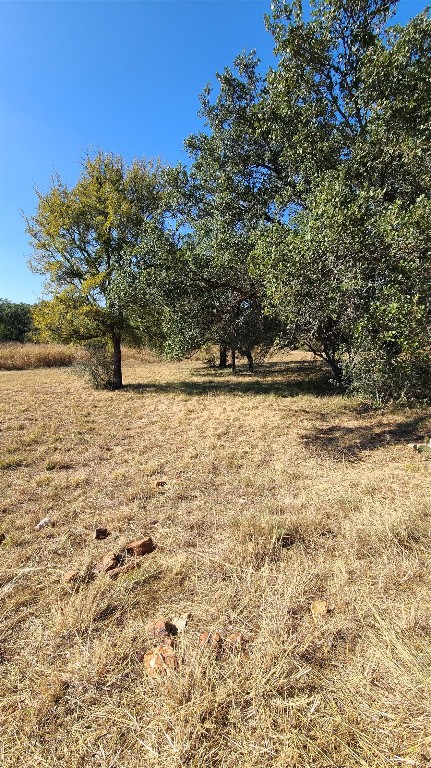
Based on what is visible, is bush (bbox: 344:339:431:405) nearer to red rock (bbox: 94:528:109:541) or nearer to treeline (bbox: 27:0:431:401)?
treeline (bbox: 27:0:431:401)

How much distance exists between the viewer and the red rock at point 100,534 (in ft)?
14.1

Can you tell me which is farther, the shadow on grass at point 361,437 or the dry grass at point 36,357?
the dry grass at point 36,357

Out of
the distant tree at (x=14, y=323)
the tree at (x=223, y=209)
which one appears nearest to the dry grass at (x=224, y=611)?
the tree at (x=223, y=209)

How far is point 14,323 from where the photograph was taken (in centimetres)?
4328

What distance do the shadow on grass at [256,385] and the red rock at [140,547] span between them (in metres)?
10.8

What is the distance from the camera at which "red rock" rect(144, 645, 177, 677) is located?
2.38 meters

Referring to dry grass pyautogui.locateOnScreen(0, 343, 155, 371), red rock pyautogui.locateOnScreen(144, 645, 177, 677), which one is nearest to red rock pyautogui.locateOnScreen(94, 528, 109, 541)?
red rock pyautogui.locateOnScreen(144, 645, 177, 677)

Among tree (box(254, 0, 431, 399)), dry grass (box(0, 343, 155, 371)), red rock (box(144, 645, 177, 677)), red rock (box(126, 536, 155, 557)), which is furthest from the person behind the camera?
dry grass (box(0, 343, 155, 371))

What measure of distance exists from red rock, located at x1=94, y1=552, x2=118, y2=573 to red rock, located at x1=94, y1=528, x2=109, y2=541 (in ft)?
1.76

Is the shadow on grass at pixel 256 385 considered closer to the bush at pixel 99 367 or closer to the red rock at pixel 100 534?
the bush at pixel 99 367

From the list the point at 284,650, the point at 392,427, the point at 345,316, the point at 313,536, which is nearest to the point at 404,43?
the point at 345,316

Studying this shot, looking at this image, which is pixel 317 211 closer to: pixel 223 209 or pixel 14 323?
pixel 223 209

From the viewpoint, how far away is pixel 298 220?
283 inches

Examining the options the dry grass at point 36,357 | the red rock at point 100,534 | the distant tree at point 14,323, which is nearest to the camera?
the red rock at point 100,534
